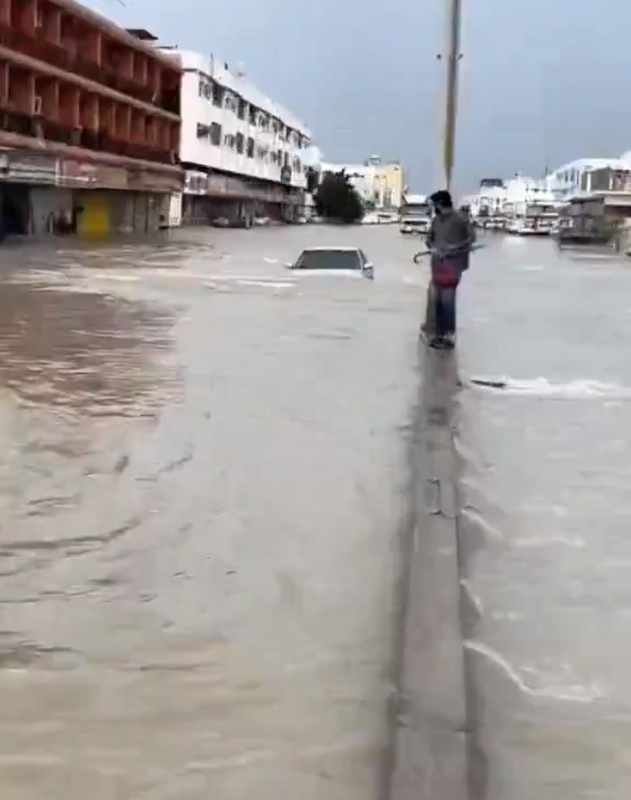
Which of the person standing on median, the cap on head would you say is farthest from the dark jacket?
the cap on head

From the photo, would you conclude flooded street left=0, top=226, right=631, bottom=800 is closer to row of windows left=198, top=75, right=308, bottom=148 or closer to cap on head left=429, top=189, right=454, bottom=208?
cap on head left=429, top=189, right=454, bottom=208

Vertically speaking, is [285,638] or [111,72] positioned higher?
[111,72]

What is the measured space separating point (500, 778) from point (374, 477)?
3783 mm

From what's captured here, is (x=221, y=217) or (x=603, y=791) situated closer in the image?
(x=603, y=791)

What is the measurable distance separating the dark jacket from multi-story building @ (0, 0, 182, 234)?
84.4ft

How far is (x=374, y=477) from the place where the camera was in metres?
7.40

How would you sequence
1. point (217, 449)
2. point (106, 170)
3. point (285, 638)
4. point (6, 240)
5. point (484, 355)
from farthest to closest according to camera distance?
point (106, 170), point (6, 240), point (484, 355), point (217, 449), point (285, 638)

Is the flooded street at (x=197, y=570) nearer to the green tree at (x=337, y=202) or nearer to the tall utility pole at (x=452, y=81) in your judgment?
A: the tall utility pole at (x=452, y=81)

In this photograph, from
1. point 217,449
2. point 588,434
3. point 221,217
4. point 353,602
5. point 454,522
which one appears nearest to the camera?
point 353,602

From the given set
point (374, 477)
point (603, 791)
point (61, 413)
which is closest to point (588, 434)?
point (374, 477)

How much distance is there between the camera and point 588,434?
9008 millimetres

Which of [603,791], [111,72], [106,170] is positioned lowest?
[603,791]

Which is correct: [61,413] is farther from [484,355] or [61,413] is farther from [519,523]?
[484,355]

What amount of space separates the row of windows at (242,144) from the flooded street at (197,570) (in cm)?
6220
